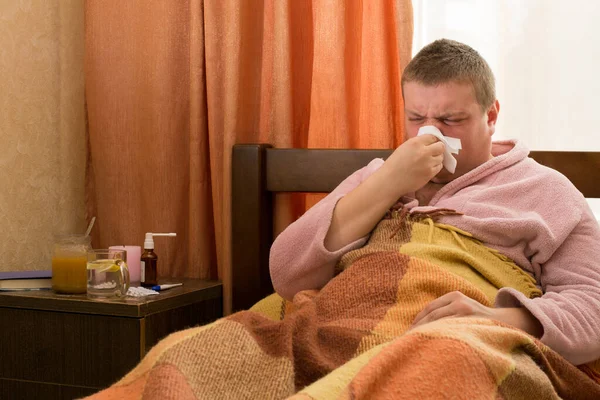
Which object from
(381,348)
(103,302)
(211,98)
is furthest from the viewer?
(211,98)

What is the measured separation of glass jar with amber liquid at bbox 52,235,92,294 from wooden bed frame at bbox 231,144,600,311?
1.22 feet

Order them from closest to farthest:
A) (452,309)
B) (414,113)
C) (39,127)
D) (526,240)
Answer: (452,309)
(526,240)
(414,113)
(39,127)

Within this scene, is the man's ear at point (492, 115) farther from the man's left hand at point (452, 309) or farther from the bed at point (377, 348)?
the man's left hand at point (452, 309)

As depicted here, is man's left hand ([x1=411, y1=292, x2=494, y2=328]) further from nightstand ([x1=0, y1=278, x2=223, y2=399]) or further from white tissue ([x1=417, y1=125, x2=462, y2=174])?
nightstand ([x1=0, y1=278, x2=223, y2=399])

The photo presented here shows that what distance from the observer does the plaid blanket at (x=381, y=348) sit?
0.96 meters

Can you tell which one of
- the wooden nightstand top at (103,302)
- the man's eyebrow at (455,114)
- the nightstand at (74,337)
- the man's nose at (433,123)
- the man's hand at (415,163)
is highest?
the man's eyebrow at (455,114)

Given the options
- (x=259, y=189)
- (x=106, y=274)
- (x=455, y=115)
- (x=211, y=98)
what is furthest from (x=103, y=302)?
(x=455, y=115)

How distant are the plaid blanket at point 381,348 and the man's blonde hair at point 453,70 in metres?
0.29

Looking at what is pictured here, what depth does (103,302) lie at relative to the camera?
181 centimetres

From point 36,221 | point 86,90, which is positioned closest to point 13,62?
point 86,90

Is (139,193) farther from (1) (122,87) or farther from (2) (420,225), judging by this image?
(2) (420,225)

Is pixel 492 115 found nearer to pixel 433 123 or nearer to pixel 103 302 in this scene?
pixel 433 123

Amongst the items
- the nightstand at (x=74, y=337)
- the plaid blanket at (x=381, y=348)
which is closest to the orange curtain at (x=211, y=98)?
the nightstand at (x=74, y=337)

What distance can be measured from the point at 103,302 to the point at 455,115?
88cm
